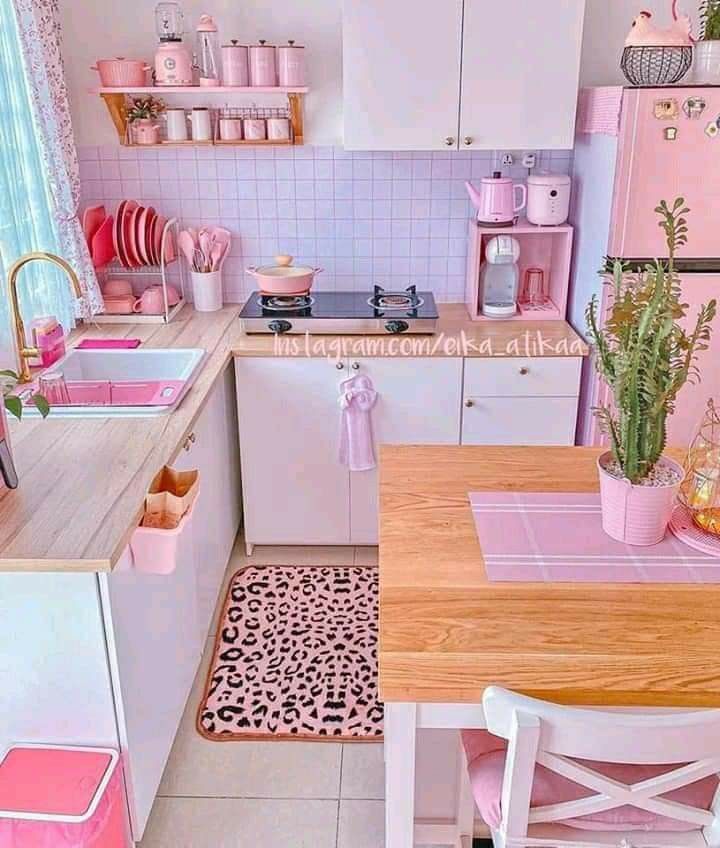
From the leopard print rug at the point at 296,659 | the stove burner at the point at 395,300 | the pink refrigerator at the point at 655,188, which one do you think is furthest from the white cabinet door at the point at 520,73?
the leopard print rug at the point at 296,659

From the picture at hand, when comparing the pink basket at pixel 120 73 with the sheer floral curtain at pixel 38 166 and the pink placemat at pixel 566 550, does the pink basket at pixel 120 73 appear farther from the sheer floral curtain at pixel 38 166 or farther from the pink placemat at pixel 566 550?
the pink placemat at pixel 566 550

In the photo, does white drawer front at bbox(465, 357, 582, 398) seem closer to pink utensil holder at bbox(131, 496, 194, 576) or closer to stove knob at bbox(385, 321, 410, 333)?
stove knob at bbox(385, 321, 410, 333)

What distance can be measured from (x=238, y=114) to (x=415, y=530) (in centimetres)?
209

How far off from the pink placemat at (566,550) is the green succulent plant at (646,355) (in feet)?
0.47

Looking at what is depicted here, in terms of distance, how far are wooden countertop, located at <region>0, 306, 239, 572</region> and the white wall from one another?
1.33 meters

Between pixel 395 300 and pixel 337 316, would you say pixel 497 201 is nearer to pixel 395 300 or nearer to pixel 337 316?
pixel 395 300

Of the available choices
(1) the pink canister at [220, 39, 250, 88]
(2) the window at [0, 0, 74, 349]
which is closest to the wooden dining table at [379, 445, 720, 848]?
(2) the window at [0, 0, 74, 349]

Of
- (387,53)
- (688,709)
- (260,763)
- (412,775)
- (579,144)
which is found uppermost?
(387,53)

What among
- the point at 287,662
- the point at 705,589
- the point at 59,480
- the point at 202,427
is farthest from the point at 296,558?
the point at 705,589

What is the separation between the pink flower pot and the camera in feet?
4.68

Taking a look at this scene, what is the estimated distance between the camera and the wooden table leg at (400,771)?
125 centimetres

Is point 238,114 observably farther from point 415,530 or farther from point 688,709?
point 688,709

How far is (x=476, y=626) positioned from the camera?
1282mm

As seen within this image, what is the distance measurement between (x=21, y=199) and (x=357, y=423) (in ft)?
4.24
